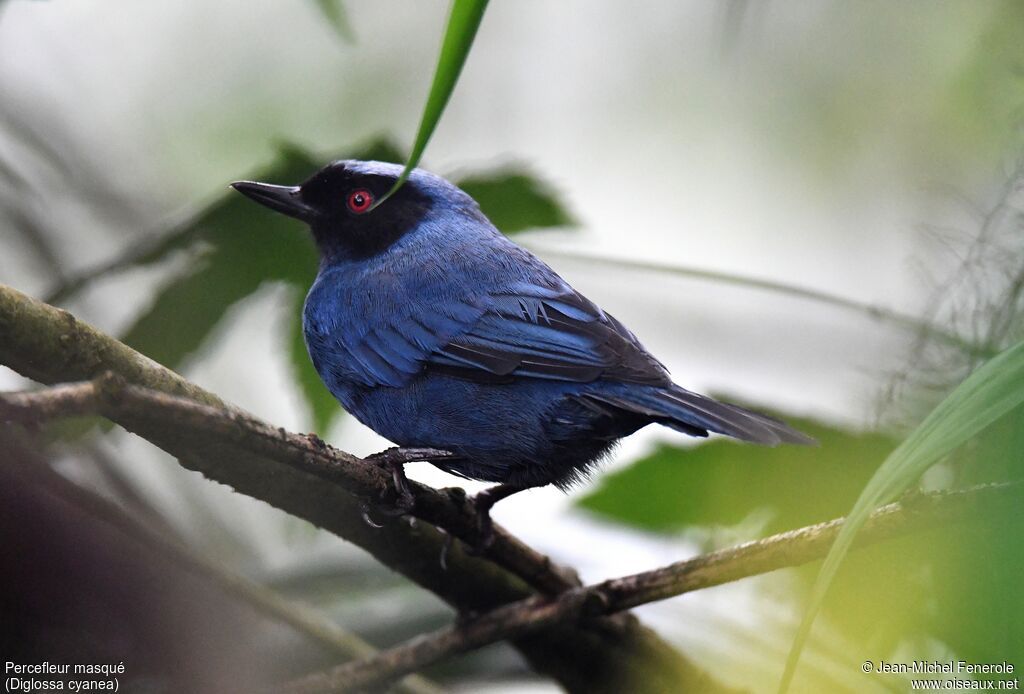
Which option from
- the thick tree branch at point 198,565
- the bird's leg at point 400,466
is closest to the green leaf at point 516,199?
the bird's leg at point 400,466

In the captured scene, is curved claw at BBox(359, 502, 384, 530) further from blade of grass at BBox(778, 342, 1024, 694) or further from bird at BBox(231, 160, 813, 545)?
blade of grass at BBox(778, 342, 1024, 694)

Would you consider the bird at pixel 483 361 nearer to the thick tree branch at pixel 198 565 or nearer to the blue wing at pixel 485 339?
the blue wing at pixel 485 339

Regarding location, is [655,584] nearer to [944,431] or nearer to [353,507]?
[353,507]

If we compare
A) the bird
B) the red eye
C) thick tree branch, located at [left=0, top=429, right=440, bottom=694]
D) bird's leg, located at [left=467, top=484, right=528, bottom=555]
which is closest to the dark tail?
the bird

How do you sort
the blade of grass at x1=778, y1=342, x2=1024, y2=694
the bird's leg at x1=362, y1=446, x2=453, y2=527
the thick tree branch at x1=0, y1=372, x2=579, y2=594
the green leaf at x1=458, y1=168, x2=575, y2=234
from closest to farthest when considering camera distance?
the blade of grass at x1=778, y1=342, x2=1024, y2=694, the thick tree branch at x1=0, y1=372, x2=579, y2=594, the bird's leg at x1=362, y1=446, x2=453, y2=527, the green leaf at x1=458, y1=168, x2=575, y2=234

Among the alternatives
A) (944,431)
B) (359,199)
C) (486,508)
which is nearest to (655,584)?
(486,508)

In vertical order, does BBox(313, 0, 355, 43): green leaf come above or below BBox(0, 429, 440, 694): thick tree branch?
above
